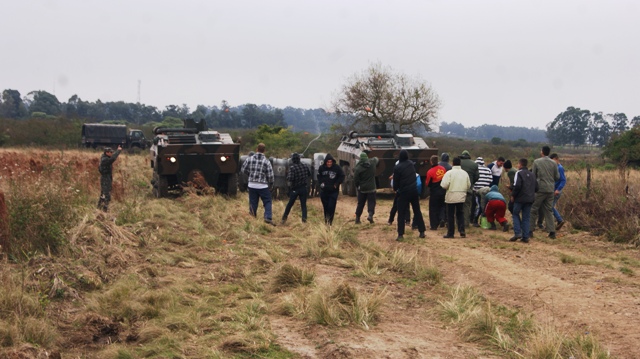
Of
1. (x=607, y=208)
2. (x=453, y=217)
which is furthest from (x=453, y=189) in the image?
(x=607, y=208)

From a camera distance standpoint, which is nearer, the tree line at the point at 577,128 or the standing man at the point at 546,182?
the standing man at the point at 546,182

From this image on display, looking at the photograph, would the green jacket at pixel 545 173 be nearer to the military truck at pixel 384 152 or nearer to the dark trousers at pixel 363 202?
the dark trousers at pixel 363 202

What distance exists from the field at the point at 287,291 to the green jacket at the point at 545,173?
36.8 inches

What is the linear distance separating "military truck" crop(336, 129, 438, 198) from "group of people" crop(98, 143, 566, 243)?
484 centimetres

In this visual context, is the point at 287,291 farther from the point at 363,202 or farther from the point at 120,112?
the point at 120,112

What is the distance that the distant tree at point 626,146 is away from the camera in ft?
93.5

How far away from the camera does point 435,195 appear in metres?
12.7

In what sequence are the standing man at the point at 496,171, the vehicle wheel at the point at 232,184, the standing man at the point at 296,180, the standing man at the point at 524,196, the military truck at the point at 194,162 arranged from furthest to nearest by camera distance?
the vehicle wheel at the point at 232,184 < the military truck at the point at 194,162 < the standing man at the point at 496,171 < the standing man at the point at 296,180 < the standing man at the point at 524,196

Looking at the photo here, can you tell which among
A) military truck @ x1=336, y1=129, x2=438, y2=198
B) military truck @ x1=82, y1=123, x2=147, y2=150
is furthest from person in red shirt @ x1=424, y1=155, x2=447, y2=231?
military truck @ x1=82, y1=123, x2=147, y2=150

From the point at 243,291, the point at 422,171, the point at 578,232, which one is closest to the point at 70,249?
the point at 243,291

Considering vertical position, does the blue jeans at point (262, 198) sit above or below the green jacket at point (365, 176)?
below

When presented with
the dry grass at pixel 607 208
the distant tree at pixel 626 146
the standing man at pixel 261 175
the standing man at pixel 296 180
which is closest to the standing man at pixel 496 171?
the dry grass at pixel 607 208

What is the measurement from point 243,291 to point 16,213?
3.34 m

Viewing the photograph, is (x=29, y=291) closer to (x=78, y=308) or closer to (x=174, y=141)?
(x=78, y=308)
